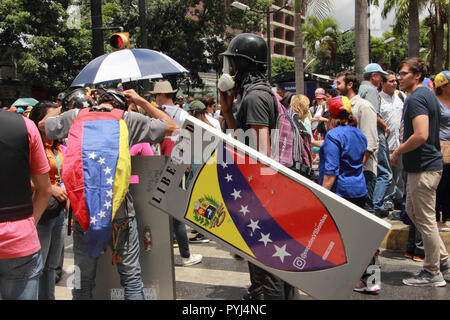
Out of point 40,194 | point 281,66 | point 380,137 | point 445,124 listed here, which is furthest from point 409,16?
point 281,66

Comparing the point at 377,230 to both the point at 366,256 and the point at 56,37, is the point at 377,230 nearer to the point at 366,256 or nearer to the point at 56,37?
the point at 366,256

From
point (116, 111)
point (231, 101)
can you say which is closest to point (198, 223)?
point (116, 111)

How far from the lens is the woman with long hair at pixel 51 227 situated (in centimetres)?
347

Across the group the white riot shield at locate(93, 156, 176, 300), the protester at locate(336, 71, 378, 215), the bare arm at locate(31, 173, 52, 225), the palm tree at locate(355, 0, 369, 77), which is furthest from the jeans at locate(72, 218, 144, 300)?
the palm tree at locate(355, 0, 369, 77)

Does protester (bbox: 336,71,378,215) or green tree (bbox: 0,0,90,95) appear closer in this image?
protester (bbox: 336,71,378,215)

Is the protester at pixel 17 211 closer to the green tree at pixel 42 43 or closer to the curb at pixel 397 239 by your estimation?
the curb at pixel 397 239

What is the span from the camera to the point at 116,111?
9.82 ft

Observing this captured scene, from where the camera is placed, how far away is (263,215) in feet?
8.48

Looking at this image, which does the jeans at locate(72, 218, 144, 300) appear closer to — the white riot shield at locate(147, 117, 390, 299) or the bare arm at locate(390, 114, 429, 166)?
the white riot shield at locate(147, 117, 390, 299)

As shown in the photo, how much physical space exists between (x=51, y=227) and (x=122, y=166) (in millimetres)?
1152

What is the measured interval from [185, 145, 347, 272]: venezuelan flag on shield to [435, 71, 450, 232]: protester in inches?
116

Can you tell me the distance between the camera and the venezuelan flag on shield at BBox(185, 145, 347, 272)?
253 cm

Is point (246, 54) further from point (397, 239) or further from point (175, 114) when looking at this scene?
point (397, 239)
